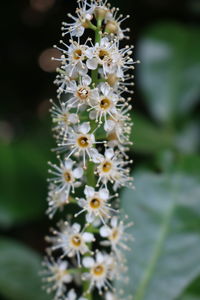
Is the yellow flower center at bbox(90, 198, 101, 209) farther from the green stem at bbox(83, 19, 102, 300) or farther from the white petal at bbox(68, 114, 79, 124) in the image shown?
the white petal at bbox(68, 114, 79, 124)

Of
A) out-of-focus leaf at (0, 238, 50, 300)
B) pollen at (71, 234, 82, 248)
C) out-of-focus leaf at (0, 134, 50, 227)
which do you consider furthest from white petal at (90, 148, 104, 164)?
out-of-focus leaf at (0, 134, 50, 227)

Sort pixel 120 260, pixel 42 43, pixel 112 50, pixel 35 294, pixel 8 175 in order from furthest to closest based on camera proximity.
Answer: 1. pixel 42 43
2. pixel 8 175
3. pixel 35 294
4. pixel 120 260
5. pixel 112 50

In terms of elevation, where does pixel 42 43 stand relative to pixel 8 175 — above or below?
above

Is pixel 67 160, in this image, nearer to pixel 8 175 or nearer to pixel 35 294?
pixel 35 294

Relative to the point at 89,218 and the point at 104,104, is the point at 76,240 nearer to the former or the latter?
the point at 89,218

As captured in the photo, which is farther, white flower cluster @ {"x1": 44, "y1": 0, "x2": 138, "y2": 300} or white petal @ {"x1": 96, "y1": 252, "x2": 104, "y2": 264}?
white petal @ {"x1": 96, "y1": 252, "x2": 104, "y2": 264}

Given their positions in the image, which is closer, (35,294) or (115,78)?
(115,78)

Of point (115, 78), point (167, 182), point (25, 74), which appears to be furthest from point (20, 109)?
point (115, 78)
